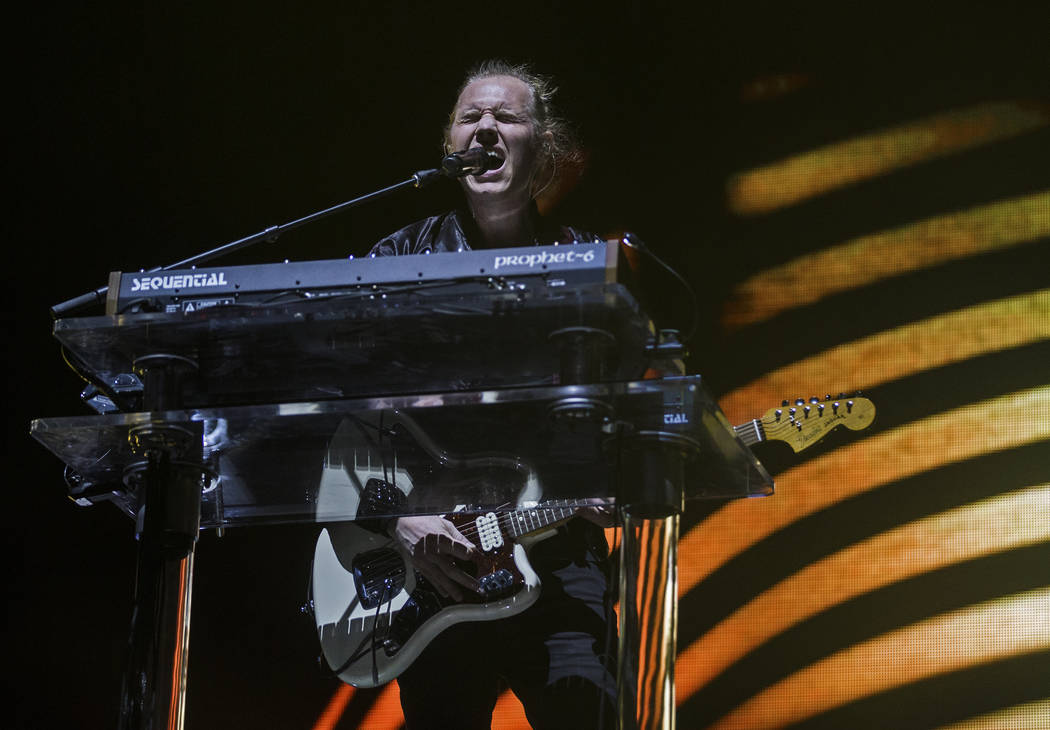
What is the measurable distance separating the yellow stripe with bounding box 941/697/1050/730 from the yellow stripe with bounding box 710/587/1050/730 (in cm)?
13

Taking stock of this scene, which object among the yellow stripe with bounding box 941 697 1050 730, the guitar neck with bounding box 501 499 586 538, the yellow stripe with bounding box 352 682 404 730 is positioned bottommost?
the yellow stripe with bounding box 941 697 1050 730

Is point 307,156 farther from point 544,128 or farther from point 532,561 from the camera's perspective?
point 532,561

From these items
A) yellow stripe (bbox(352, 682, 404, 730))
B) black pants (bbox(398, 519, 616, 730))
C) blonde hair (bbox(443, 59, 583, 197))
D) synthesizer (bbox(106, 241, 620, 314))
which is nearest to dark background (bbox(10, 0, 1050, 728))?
yellow stripe (bbox(352, 682, 404, 730))

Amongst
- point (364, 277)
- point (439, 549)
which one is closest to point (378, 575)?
point (439, 549)

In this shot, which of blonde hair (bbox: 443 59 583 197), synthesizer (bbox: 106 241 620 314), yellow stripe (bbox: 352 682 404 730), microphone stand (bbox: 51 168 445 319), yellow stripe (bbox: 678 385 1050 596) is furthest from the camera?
yellow stripe (bbox: 352 682 404 730)

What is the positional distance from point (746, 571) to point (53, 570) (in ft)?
6.94

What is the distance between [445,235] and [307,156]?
1.21 metres

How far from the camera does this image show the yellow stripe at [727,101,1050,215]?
3307 millimetres

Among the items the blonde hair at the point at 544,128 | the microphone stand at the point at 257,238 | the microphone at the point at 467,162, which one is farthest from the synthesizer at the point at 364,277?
the blonde hair at the point at 544,128

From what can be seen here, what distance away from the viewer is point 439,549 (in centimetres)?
247

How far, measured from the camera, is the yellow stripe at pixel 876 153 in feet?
10.8

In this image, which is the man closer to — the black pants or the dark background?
the black pants

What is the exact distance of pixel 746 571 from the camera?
126 inches

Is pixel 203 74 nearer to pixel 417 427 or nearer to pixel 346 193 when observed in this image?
pixel 346 193
